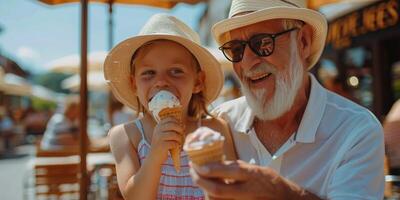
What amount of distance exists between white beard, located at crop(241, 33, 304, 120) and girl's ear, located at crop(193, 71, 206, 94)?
11.3 inches

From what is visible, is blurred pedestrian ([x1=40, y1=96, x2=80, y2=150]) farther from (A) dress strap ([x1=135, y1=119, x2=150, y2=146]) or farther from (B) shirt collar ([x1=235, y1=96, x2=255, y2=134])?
(B) shirt collar ([x1=235, y1=96, x2=255, y2=134])

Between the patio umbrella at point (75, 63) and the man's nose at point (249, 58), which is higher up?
the patio umbrella at point (75, 63)

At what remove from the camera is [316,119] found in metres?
2.06

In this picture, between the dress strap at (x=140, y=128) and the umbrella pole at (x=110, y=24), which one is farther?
the umbrella pole at (x=110, y=24)

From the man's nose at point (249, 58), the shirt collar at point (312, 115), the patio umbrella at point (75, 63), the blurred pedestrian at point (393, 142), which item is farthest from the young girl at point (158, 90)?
the patio umbrella at point (75, 63)

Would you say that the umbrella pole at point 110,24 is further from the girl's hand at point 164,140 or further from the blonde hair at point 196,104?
the girl's hand at point 164,140

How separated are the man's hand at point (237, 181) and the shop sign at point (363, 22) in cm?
736

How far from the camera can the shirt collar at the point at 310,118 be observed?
2.03 metres

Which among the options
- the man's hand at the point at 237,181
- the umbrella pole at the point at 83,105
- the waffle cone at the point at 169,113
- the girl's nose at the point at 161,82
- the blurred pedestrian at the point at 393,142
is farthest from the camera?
the blurred pedestrian at the point at 393,142

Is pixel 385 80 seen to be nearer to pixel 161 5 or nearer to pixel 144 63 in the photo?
pixel 161 5

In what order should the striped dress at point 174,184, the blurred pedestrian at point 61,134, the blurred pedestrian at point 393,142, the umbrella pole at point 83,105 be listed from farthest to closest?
the blurred pedestrian at point 61,134
the blurred pedestrian at point 393,142
the umbrella pole at point 83,105
the striped dress at point 174,184

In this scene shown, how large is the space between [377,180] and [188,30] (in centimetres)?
111

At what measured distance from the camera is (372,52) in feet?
29.2

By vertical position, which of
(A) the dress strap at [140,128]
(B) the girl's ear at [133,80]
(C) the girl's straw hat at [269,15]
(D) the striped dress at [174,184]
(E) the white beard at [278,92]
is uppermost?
(C) the girl's straw hat at [269,15]
